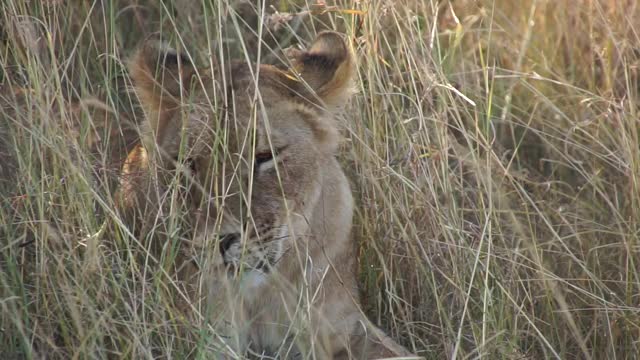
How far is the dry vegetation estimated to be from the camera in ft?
10.7

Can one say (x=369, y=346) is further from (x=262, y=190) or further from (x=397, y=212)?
(x=262, y=190)

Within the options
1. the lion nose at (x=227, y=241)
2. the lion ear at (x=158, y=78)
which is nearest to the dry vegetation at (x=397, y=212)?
the lion ear at (x=158, y=78)

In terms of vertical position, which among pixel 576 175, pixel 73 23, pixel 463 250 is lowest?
pixel 576 175

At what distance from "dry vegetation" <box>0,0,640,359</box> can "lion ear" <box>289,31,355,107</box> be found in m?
0.14

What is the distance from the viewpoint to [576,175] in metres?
5.08

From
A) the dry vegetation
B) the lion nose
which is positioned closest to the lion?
the lion nose

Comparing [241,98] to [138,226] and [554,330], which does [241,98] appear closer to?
[138,226]

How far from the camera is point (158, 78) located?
389cm

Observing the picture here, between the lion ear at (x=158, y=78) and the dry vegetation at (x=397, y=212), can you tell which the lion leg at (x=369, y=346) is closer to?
the dry vegetation at (x=397, y=212)

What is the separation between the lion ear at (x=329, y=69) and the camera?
12.7ft

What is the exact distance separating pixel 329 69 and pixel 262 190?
2.01 ft

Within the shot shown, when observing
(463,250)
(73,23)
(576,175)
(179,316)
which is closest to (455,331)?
Result: (463,250)

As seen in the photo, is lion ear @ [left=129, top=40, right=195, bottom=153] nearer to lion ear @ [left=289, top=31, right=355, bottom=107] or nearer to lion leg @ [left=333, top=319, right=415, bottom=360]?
lion ear @ [left=289, top=31, right=355, bottom=107]

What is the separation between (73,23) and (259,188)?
196 centimetres
